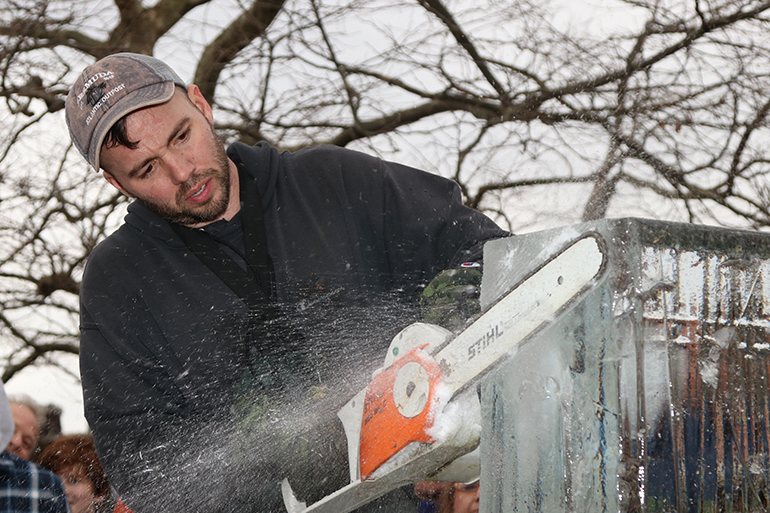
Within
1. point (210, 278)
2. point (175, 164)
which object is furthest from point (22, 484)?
point (175, 164)

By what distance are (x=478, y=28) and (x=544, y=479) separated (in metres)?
4.18

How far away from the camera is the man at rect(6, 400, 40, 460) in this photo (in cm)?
372

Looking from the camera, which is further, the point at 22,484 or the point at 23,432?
the point at 23,432

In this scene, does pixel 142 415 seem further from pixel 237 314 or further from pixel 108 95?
pixel 108 95

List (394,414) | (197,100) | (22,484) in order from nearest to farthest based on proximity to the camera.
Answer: (394,414) < (197,100) < (22,484)

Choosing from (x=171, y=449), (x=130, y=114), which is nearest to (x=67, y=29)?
(x=130, y=114)

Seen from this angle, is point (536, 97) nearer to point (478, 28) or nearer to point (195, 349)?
point (478, 28)

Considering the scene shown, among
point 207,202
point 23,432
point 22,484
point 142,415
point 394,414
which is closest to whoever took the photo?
point 394,414

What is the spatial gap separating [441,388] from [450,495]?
867 mm

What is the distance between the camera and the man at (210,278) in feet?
6.82

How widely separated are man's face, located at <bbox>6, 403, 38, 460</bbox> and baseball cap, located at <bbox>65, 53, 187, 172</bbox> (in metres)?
2.27

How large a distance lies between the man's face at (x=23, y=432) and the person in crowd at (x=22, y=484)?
110 cm

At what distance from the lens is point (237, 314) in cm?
213

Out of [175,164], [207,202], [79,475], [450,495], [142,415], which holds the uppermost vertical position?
[175,164]
